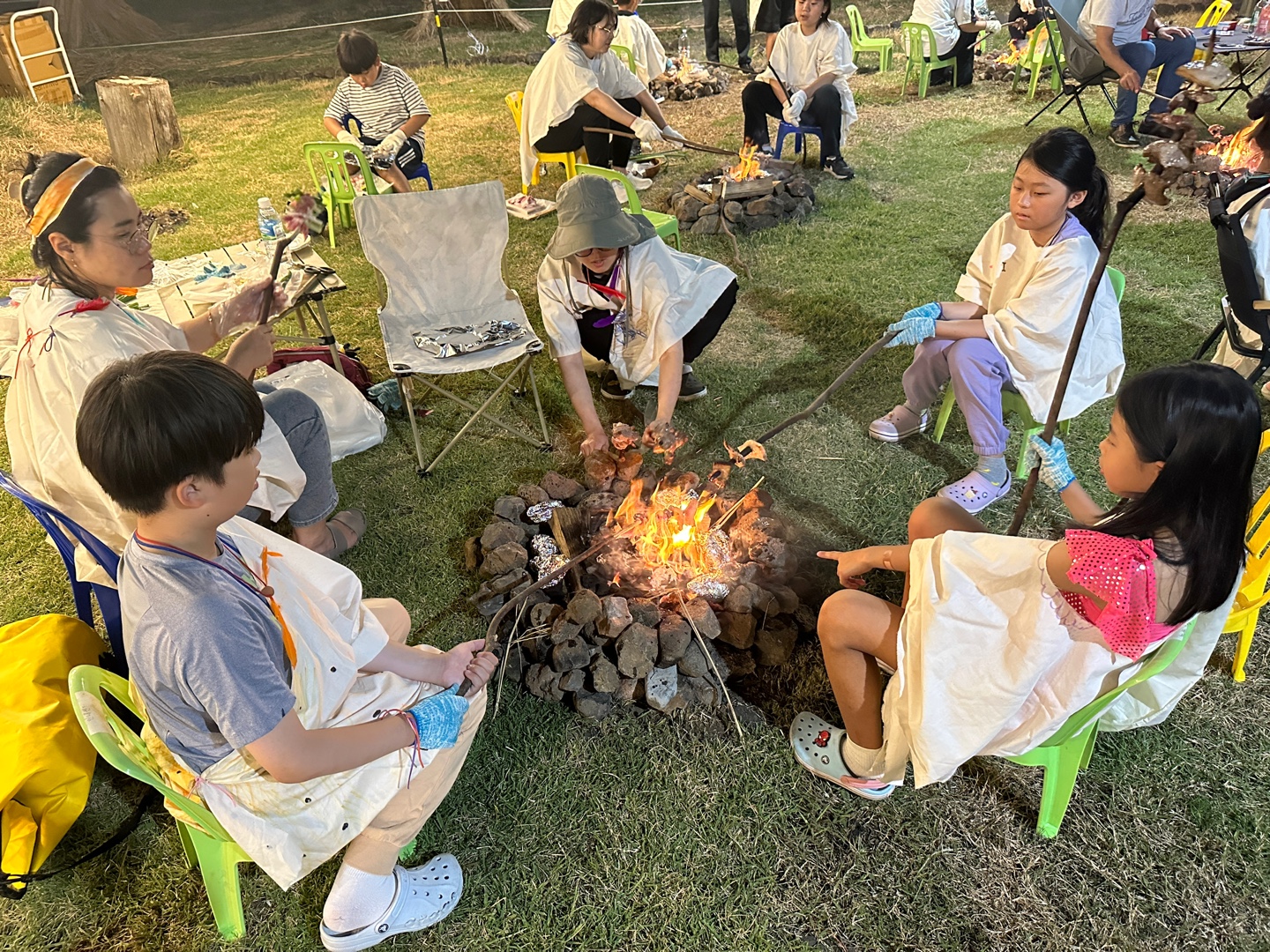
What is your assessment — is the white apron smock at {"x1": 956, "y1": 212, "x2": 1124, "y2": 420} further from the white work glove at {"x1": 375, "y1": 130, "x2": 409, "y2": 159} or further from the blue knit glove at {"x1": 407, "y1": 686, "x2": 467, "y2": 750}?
the white work glove at {"x1": 375, "y1": 130, "x2": 409, "y2": 159}

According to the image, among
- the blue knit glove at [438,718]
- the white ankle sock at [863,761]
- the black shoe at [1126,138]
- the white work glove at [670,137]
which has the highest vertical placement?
the white work glove at [670,137]

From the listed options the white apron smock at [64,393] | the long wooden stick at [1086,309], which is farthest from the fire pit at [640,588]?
the white apron smock at [64,393]

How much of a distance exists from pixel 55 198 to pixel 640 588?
2471 mm

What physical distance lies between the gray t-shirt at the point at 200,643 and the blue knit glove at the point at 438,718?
395 millimetres

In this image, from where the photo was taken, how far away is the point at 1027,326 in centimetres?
353

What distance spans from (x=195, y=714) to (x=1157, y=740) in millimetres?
2986

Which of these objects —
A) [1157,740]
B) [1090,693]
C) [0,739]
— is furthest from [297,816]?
[1157,740]

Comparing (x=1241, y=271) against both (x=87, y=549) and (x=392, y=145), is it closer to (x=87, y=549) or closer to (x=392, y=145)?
(x=87, y=549)

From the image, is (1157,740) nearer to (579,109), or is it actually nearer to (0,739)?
(0,739)

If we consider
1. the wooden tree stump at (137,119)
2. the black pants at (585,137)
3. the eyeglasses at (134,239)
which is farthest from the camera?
the wooden tree stump at (137,119)

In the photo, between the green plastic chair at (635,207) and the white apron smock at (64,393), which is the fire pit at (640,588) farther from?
the green plastic chair at (635,207)

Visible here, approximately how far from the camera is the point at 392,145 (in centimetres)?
673

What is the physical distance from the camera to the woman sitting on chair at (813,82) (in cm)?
757

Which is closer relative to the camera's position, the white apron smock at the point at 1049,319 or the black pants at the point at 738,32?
the white apron smock at the point at 1049,319
